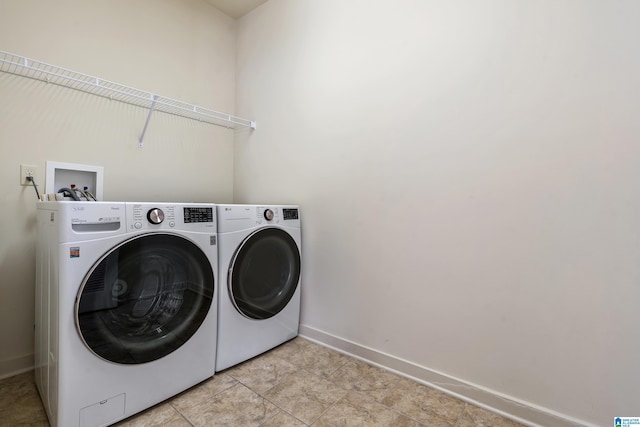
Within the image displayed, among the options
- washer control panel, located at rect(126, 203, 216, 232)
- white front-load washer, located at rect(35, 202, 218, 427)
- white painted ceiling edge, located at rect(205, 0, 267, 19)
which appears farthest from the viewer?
white painted ceiling edge, located at rect(205, 0, 267, 19)

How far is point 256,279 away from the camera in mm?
1719

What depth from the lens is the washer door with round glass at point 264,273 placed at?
162cm

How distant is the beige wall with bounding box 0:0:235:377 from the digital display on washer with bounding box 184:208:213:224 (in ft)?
2.63

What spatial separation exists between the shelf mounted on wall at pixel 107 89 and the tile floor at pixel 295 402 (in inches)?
60.3

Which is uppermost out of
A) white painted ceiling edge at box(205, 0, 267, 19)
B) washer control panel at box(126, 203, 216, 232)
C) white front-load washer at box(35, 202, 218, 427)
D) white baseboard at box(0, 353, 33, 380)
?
white painted ceiling edge at box(205, 0, 267, 19)

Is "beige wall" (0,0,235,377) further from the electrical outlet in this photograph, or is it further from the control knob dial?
the control knob dial

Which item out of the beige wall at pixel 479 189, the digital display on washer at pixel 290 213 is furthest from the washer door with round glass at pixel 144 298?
the beige wall at pixel 479 189

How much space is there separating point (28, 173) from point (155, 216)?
2.97ft

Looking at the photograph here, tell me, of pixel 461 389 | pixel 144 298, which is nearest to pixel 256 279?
pixel 144 298

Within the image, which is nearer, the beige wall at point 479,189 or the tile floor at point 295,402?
the beige wall at point 479,189

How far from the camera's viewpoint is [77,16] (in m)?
1.68

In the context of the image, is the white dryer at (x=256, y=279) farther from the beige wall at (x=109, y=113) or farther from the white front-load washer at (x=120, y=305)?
the beige wall at (x=109, y=113)

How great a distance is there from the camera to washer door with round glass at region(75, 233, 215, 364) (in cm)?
112

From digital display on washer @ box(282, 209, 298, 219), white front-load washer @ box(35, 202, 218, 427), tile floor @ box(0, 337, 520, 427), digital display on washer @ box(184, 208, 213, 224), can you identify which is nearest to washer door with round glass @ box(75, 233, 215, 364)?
white front-load washer @ box(35, 202, 218, 427)
